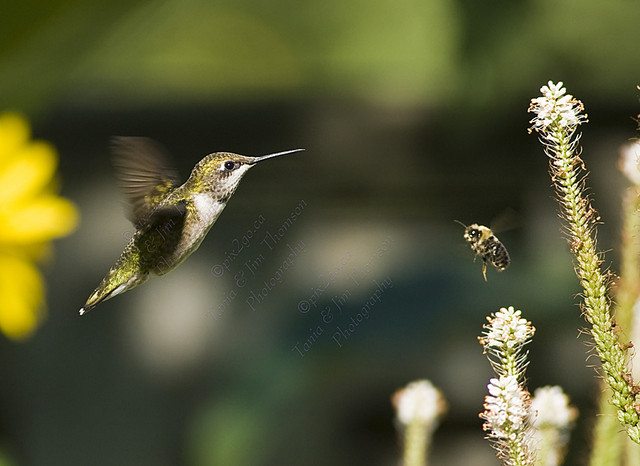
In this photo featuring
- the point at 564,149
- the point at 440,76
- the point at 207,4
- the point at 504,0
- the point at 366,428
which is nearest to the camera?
the point at 564,149

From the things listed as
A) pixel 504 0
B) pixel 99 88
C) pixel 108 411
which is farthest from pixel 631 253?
pixel 108 411

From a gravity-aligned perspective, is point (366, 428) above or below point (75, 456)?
above

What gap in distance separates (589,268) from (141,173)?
173mm

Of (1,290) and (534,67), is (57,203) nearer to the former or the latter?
(1,290)

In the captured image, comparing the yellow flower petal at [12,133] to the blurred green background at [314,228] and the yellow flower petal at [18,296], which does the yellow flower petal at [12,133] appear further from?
the blurred green background at [314,228]

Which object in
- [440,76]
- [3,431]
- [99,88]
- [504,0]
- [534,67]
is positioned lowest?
[3,431]

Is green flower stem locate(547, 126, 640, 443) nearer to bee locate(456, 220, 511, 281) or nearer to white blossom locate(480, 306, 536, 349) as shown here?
white blossom locate(480, 306, 536, 349)

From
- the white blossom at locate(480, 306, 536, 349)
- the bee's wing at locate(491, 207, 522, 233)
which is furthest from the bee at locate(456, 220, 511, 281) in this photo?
the white blossom at locate(480, 306, 536, 349)

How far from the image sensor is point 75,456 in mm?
1594

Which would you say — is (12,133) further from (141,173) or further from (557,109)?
(557,109)

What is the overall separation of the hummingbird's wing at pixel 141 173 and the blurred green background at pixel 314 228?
221mm

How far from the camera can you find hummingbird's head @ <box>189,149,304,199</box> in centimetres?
26

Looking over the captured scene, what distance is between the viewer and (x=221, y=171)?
28cm

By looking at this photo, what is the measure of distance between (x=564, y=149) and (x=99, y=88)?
111cm
